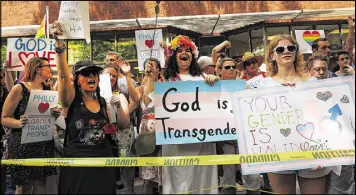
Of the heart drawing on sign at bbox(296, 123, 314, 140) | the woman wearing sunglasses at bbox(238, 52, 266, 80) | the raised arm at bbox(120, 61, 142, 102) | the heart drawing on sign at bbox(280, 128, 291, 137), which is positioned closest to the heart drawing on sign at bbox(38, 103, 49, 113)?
the raised arm at bbox(120, 61, 142, 102)

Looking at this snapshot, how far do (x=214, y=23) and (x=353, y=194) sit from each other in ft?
29.7

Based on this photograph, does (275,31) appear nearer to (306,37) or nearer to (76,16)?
(306,37)

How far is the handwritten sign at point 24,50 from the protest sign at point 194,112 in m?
2.62

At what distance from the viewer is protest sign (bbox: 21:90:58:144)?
3689 millimetres

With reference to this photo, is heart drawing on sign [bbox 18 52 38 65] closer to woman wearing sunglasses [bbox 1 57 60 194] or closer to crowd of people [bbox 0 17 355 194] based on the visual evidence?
crowd of people [bbox 0 17 355 194]

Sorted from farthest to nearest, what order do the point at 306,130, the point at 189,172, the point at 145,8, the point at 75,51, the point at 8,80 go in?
the point at 145,8 < the point at 75,51 < the point at 8,80 < the point at 189,172 < the point at 306,130

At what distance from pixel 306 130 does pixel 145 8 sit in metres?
12.1

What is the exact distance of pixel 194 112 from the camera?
3549 mm

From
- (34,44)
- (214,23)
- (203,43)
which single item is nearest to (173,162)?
(34,44)

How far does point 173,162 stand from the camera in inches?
127

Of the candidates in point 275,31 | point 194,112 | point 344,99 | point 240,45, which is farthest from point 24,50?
point 275,31

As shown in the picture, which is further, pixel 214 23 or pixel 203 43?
pixel 203 43

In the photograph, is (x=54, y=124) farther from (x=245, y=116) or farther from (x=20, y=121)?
(x=245, y=116)

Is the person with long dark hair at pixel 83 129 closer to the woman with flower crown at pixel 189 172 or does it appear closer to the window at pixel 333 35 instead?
the woman with flower crown at pixel 189 172
